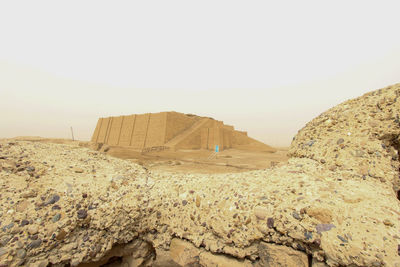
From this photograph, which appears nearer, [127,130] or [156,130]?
[156,130]

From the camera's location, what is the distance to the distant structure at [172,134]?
17078mm

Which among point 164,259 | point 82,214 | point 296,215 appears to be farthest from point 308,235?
point 82,214

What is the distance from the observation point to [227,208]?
2115 mm

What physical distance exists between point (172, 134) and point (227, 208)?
1574cm

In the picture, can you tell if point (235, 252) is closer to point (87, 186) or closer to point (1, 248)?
point (87, 186)

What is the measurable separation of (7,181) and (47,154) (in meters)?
0.85

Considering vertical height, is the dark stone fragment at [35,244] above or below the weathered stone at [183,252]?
above

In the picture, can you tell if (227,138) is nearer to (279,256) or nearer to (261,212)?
(261,212)

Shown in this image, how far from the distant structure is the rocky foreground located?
1326cm

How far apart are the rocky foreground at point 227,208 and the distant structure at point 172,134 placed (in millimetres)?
13263

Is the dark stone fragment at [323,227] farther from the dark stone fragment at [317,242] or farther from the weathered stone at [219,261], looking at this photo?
the weathered stone at [219,261]

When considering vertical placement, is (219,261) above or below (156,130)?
below

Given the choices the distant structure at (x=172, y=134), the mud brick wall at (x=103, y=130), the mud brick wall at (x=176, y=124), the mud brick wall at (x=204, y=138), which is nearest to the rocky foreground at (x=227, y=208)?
the distant structure at (x=172, y=134)

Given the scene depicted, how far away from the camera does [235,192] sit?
2232mm
